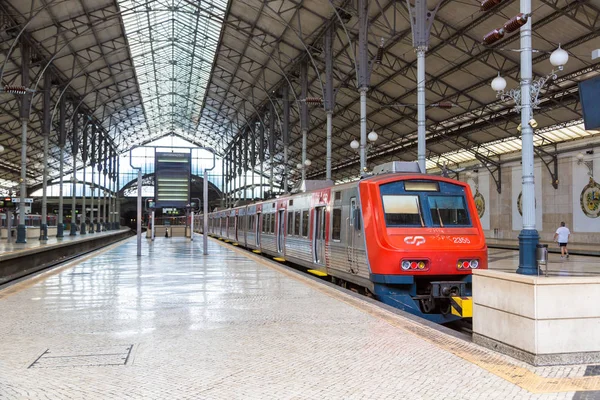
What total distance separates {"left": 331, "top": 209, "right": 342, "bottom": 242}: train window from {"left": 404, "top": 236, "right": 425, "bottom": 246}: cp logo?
8.98ft

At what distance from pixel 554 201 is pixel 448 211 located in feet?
84.0

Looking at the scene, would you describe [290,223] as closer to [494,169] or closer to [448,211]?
[448,211]

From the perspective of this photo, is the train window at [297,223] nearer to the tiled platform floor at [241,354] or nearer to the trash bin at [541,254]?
the tiled platform floor at [241,354]

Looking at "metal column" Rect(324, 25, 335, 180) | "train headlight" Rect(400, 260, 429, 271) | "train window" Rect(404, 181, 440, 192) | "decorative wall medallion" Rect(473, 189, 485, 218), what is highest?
"metal column" Rect(324, 25, 335, 180)

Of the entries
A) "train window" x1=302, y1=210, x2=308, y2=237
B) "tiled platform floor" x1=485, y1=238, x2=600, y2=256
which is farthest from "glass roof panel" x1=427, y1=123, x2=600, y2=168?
"train window" x1=302, y1=210, x2=308, y2=237

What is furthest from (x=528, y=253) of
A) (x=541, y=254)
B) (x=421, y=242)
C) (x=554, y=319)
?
(x=554, y=319)

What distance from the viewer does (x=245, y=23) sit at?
3731 cm

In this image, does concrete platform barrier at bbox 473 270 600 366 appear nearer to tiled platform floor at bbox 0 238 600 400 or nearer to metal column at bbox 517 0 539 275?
tiled platform floor at bbox 0 238 600 400

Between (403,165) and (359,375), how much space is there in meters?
8.41

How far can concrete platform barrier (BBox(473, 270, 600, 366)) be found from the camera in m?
5.80

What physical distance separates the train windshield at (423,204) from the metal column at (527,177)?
1.77 metres

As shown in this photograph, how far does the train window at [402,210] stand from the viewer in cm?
1122

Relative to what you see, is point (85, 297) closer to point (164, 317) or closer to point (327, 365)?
point (164, 317)

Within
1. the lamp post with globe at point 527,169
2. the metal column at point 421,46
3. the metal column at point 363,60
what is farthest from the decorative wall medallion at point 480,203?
the lamp post with globe at point 527,169
